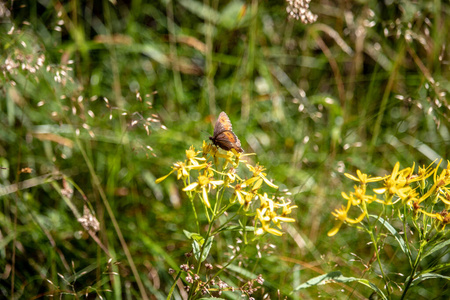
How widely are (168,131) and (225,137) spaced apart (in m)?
1.48

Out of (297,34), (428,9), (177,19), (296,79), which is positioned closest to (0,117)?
(177,19)

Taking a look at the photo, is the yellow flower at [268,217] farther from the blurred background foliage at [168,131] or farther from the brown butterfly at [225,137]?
the blurred background foliage at [168,131]

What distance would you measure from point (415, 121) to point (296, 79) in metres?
1.32

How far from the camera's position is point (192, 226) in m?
3.49

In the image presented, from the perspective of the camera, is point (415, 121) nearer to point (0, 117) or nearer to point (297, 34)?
point (297, 34)

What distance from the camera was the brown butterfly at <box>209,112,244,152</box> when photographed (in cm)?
236

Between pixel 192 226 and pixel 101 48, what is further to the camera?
pixel 101 48

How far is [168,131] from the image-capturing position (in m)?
3.79

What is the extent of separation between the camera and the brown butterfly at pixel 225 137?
7.73ft

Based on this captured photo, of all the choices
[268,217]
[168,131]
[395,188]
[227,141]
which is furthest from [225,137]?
[168,131]

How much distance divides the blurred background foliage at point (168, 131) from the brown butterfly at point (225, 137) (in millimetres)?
191

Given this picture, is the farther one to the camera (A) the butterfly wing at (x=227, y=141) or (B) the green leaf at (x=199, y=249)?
(A) the butterfly wing at (x=227, y=141)

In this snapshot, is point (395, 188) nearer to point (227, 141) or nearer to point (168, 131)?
point (227, 141)

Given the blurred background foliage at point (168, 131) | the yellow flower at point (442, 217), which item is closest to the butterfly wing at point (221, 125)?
the blurred background foliage at point (168, 131)
